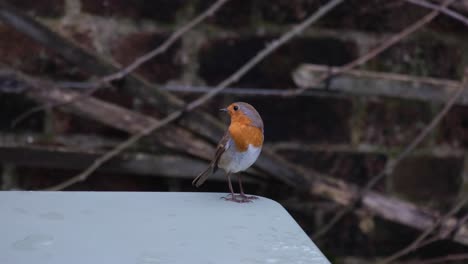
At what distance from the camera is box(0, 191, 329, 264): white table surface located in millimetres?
560

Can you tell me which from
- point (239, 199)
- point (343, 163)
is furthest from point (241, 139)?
point (343, 163)

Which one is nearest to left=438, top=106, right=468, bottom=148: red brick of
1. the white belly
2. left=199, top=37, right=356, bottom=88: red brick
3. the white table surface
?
left=199, top=37, right=356, bottom=88: red brick

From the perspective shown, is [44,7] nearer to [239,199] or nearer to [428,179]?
[239,199]

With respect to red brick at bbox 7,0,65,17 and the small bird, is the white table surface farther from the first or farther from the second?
red brick at bbox 7,0,65,17

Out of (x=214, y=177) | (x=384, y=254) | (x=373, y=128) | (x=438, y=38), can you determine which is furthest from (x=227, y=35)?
(x=384, y=254)

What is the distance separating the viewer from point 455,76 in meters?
1.86

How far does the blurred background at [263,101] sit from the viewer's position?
5.37ft

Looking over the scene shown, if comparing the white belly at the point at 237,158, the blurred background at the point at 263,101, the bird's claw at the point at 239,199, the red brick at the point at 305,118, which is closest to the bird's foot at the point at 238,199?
the bird's claw at the point at 239,199

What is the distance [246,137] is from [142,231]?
1.37ft

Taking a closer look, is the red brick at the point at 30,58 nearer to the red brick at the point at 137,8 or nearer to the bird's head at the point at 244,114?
the red brick at the point at 137,8

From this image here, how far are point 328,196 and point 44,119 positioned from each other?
0.76 m

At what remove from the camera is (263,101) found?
1738 millimetres

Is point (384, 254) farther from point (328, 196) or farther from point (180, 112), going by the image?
point (180, 112)

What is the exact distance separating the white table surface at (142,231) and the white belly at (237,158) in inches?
8.9
